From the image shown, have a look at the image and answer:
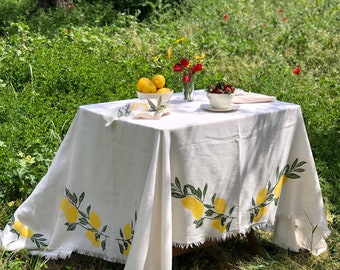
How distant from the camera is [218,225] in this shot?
351 centimetres

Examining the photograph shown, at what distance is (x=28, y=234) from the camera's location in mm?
3953

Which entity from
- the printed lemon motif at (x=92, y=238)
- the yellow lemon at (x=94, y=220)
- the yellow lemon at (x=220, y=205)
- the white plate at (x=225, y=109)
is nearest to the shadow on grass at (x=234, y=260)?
the printed lemon motif at (x=92, y=238)

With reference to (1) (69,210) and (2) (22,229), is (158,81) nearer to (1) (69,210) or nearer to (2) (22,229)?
(1) (69,210)

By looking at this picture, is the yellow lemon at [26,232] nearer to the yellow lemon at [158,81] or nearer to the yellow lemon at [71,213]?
the yellow lemon at [71,213]

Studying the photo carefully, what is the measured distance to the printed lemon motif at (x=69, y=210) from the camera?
3.73m

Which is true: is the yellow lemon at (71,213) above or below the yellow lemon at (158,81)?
below

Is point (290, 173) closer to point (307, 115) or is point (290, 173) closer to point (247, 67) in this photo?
point (307, 115)

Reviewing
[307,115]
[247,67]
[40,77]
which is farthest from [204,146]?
[247,67]

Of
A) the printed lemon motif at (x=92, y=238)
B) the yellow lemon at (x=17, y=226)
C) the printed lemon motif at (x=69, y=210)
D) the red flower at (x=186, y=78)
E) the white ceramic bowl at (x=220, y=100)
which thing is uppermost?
the red flower at (x=186, y=78)

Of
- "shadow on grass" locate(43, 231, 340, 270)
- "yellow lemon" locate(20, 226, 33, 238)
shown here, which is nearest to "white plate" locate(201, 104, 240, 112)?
"shadow on grass" locate(43, 231, 340, 270)

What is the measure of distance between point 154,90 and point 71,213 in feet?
2.81

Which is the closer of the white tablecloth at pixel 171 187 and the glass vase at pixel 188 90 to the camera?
the white tablecloth at pixel 171 187

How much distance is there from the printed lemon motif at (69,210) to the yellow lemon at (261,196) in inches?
40.6

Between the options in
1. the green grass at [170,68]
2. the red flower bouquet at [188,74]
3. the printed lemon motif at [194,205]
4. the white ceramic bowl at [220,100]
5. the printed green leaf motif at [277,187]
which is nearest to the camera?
the printed lemon motif at [194,205]
